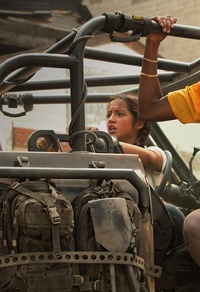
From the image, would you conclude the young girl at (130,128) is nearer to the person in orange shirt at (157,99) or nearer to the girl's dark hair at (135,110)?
the girl's dark hair at (135,110)

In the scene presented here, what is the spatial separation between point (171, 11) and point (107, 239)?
10323 mm

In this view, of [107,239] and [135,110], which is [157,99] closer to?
[135,110]

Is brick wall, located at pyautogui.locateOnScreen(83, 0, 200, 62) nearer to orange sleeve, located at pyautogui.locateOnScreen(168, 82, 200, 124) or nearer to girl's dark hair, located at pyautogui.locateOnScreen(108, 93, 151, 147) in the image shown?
girl's dark hair, located at pyautogui.locateOnScreen(108, 93, 151, 147)

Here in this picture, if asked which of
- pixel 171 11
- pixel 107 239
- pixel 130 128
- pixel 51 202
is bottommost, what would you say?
pixel 171 11

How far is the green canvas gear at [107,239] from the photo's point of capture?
2.53 metres

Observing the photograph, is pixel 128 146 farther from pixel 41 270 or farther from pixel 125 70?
pixel 125 70

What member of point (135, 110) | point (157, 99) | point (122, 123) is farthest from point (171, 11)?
point (157, 99)

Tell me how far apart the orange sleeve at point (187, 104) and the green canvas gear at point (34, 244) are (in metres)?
1.02

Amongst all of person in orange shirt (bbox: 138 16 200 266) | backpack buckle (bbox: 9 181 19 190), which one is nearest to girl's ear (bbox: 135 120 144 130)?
person in orange shirt (bbox: 138 16 200 266)

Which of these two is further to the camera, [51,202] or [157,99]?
[157,99]

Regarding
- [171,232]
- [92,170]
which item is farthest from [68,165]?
[171,232]

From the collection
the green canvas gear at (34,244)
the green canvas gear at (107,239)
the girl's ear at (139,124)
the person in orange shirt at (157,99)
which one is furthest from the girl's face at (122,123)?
the green canvas gear at (34,244)

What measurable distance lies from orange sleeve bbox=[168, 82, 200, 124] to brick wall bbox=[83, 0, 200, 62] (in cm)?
830

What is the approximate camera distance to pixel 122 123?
426cm
